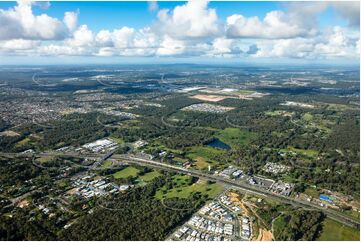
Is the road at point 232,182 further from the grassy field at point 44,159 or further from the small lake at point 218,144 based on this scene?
the small lake at point 218,144

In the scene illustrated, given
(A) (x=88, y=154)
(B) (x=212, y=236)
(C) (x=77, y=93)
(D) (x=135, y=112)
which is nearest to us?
(B) (x=212, y=236)

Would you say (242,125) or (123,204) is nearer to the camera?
(123,204)

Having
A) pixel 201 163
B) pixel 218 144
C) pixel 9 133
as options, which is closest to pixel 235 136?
pixel 218 144

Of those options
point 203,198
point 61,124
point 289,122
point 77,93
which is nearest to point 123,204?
point 203,198

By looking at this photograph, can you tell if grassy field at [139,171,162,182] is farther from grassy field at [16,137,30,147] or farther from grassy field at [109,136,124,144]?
grassy field at [16,137,30,147]

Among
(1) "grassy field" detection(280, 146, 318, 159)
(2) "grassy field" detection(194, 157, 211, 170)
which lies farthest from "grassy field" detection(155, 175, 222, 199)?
(1) "grassy field" detection(280, 146, 318, 159)

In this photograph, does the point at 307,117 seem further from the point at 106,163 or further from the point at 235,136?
the point at 106,163

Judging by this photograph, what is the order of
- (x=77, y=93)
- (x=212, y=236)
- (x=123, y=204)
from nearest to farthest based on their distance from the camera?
(x=212, y=236), (x=123, y=204), (x=77, y=93)

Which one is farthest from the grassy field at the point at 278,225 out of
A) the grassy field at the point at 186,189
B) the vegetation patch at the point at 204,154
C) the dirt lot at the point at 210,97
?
the dirt lot at the point at 210,97

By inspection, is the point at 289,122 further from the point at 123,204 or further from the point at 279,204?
the point at 123,204
